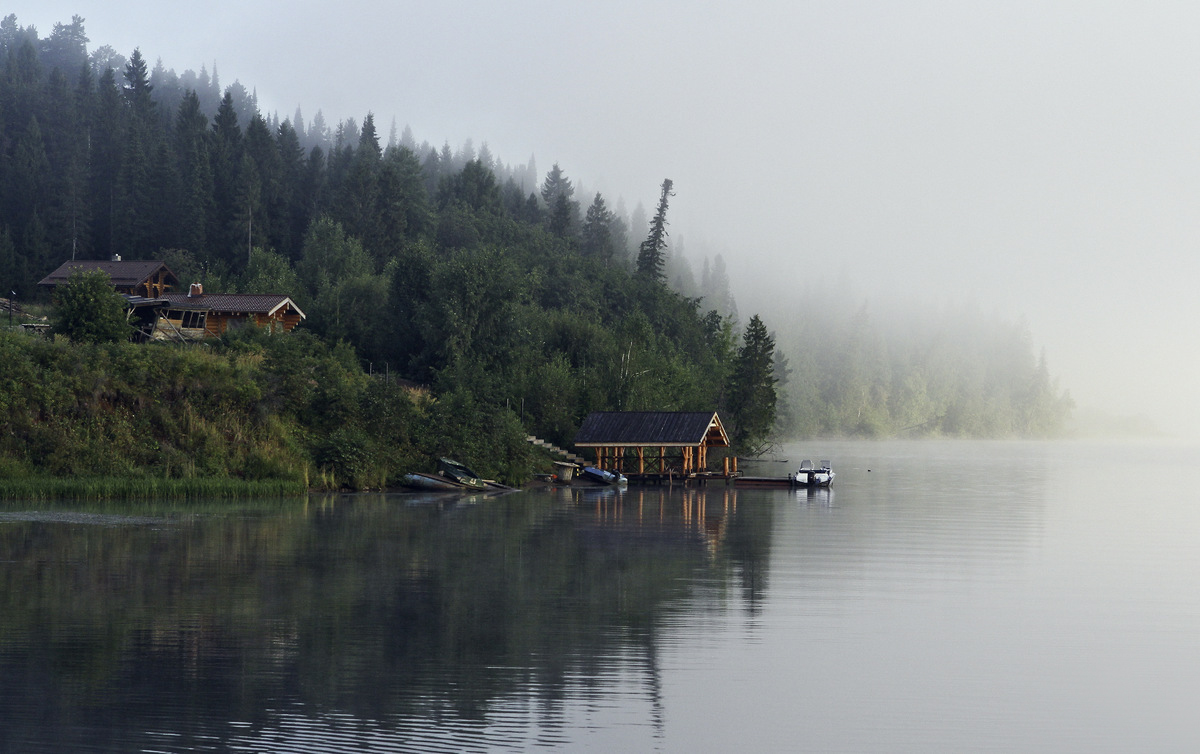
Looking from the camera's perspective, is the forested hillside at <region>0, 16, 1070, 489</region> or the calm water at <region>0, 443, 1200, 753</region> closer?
the calm water at <region>0, 443, 1200, 753</region>

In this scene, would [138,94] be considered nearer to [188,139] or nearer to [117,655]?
[188,139]

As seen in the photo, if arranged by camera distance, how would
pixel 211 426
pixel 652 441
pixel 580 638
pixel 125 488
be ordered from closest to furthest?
pixel 580 638
pixel 125 488
pixel 211 426
pixel 652 441

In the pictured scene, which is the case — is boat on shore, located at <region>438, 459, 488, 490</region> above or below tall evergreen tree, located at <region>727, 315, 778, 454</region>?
below

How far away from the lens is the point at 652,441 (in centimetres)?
6694

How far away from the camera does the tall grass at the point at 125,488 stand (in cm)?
4522

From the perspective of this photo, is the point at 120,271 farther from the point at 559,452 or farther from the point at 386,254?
the point at 559,452

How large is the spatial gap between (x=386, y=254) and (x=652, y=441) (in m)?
70.3

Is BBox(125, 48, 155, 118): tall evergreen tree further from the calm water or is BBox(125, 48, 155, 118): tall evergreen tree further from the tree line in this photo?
the calm water

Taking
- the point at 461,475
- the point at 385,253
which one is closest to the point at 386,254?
the point at 385,253

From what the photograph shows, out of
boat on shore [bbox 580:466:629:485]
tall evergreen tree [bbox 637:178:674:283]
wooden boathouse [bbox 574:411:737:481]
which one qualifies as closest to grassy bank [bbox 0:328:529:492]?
boat on shore [bbox 580:466:629:485]

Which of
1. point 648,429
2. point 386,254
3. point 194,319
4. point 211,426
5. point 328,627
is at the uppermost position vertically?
point 386,254

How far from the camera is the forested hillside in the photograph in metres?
83.6

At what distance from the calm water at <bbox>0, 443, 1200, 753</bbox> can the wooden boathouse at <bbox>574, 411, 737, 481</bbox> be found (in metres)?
26.6

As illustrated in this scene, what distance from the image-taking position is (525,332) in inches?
3374
